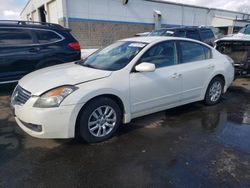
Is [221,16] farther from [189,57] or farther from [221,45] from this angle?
[189,57]

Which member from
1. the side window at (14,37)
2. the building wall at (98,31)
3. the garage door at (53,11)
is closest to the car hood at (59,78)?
the side window at (14,37)

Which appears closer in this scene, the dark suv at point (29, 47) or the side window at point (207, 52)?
the side window at point (207, 52)

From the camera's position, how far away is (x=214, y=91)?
506cm

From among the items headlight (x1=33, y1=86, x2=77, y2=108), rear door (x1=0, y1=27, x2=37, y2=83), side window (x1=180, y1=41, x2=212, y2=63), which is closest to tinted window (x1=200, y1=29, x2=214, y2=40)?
side window (x1=180, y1=41, x2=212, y2=63)

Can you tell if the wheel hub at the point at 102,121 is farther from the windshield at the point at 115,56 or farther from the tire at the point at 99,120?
the windshield at the point at 115,56

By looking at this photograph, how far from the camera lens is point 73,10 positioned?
1948cm

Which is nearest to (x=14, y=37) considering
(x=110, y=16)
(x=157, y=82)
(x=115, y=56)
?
(x=115, y=56)

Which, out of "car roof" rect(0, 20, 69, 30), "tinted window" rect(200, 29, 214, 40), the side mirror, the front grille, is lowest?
the front grille

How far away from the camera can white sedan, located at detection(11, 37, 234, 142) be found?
300cm

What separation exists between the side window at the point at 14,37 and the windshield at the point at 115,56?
103 inches

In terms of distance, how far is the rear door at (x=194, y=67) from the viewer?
428cm

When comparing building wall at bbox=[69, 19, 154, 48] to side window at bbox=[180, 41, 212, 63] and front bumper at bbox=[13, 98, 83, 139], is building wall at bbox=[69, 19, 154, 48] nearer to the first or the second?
side window at bbox=[180, 41, 212, 63]

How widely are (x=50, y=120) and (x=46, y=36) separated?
Answer: 4000 millimetres

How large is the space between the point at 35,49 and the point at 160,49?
3.69 meters
